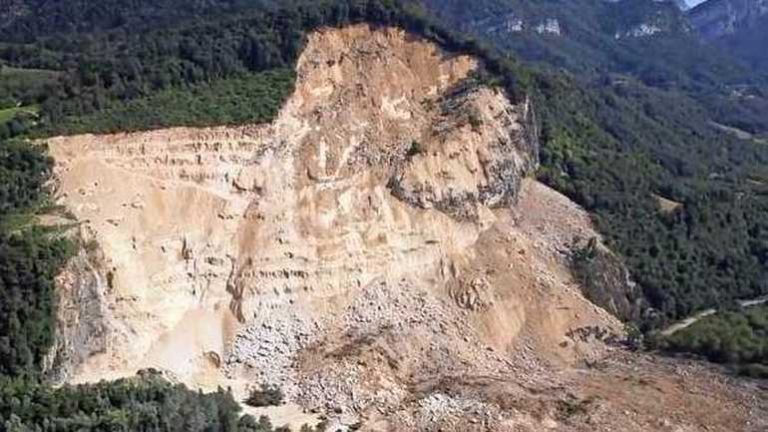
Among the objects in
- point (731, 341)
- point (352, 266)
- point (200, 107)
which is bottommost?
point (731, 341)

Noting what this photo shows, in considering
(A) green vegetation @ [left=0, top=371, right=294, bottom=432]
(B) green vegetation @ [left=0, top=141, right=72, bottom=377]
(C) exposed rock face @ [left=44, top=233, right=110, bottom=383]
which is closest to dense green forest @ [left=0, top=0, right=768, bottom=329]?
(B) green vegetation @ [left=0, top=141, right=72, bottom=377]

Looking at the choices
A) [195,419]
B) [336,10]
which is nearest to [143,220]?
[195,419]

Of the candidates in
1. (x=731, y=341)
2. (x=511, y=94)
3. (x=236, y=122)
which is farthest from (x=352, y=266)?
(x=731, y=341)

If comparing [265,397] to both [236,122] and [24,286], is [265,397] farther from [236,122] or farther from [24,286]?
[236,122]

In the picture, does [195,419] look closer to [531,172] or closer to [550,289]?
[550,289]

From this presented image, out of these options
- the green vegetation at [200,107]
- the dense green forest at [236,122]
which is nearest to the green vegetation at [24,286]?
the dense green forest at [236,122]

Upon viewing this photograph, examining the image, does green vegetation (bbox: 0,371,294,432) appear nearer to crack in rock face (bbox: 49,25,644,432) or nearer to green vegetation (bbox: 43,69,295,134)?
crack in rock face (bbox: 49,25,644,432)
